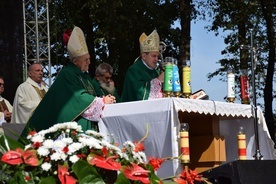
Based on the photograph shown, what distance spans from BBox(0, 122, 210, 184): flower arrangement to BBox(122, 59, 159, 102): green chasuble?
3692 millimetres

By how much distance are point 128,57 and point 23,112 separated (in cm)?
1423

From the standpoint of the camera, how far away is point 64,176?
7.98 feet

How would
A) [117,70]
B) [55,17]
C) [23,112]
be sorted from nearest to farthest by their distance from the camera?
[23,112] < [55,17] < [117,70]

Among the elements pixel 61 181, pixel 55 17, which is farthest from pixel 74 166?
pixel 55 17

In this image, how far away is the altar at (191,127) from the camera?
5.45 meters

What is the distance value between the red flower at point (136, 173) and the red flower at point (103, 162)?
0.14 feet

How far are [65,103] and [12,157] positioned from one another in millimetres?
3423

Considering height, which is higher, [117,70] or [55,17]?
[55,17]

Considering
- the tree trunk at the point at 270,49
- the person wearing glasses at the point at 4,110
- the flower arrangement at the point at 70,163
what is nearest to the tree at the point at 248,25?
the tree trunk at the point at 270,49

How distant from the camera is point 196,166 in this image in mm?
6324

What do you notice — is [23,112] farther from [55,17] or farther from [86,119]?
[55,17]

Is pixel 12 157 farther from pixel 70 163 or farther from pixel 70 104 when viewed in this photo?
pixel 70 104

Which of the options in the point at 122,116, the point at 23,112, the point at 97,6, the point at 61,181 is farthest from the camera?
the point at 97,6

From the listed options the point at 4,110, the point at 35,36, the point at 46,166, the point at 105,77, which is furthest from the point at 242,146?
the point at 35,36
